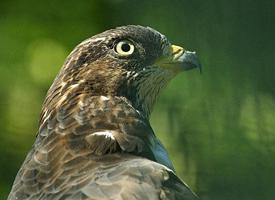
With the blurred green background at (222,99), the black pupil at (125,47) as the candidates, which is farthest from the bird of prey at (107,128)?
the blurred green background at (222,99)

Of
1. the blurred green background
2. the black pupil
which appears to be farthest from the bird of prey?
the blurred green background

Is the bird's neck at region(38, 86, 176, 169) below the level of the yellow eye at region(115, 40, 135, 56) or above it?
below

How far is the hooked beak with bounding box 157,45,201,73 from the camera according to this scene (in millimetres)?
5344

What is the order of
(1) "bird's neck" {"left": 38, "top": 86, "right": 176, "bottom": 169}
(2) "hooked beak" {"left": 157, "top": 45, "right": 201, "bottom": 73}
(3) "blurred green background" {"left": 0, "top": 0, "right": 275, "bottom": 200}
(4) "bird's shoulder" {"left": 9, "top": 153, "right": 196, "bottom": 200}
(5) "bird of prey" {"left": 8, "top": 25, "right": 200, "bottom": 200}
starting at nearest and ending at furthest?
(3) "blurred green background" {"left": 0, "top": 0, "right": 275, "bottom": 200} < (4) "bird's shoulder" {"left": 9, "top": 153, "right": 196, "bottom": 200} < (5) "bird of prey" {"left": 8, "top": 25, "right": 200, "bottom": 200} < (1) "bird's neck" {"left": 38, "top": 86, "right": 176, "bottom": 169} < (2) "hooked beak" {"left": 157, "top": 45, "right": 201, "bottom": 73}

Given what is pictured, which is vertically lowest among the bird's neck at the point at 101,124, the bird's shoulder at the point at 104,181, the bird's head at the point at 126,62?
the bird's shoulder at the point at 104,181

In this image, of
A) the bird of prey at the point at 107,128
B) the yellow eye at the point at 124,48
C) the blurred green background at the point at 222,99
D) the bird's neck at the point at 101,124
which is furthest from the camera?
the yellow eye at the point at 124,48

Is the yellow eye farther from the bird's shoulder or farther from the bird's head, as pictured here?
the bird's shoulder

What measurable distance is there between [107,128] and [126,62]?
1.96 ft

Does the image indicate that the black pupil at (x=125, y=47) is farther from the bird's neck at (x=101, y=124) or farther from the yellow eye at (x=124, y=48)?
the bird's neck at (x=101, y=124)

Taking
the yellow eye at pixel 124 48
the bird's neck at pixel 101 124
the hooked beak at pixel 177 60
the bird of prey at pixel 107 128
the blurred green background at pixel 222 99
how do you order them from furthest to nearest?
the yellow eye at pixel 124 48 → the hooked beak at pixel 177 60 → the bird's neck at pixel 101 124 → the bird of prey at pixel 107 128 → the blurred green background at pixel 222 99

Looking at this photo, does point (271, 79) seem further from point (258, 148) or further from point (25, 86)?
point (25, 86)

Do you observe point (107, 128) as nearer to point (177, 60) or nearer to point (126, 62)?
point (126, 62)

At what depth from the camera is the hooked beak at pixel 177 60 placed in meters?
5.34

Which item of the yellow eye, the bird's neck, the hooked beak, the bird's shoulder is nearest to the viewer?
the bird's shoulder
